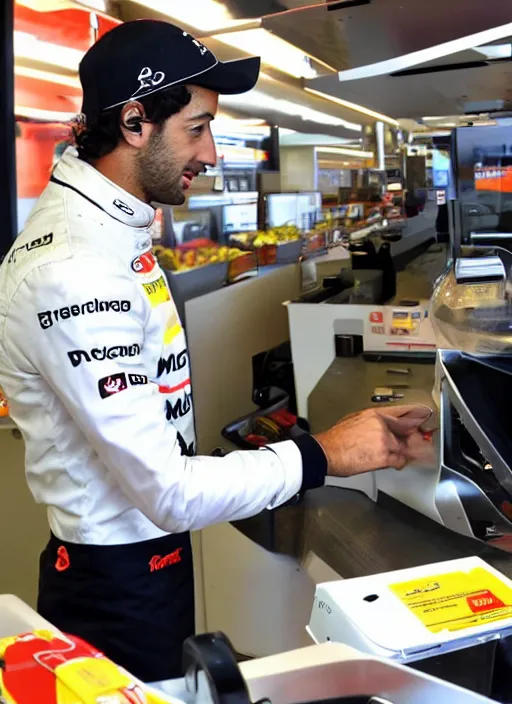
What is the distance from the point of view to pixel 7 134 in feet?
8.43

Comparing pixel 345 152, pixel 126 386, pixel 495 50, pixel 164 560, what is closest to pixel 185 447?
pixel 164 560

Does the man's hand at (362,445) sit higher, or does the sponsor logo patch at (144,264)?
the sponsor logo patch at (144,264)

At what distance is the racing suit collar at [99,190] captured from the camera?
3.55 feet

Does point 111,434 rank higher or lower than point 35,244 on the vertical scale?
lower

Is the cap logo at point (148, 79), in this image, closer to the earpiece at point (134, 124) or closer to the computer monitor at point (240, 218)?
the earpiece at point (134, 124)

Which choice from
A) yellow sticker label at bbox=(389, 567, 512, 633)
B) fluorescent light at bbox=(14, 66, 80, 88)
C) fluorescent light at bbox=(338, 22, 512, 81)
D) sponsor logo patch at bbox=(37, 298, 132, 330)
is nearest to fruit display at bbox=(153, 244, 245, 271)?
fluorescent light at bbox=(14, 66, 80, 88)

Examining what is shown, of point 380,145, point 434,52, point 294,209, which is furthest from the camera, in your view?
point 380,145

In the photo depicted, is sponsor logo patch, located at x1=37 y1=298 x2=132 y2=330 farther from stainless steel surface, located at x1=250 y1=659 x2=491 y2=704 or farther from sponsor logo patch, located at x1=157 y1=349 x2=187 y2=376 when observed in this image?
stainless steel surface, located at x1=250 y1=659 x2=491 y2=704

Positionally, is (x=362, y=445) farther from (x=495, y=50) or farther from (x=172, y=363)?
(x=495, y=50)

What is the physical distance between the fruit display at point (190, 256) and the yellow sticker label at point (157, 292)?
1517 mm

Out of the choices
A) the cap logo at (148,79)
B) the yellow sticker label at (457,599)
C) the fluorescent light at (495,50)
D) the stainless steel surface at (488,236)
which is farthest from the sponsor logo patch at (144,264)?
the stainless steel surface at (488,236)

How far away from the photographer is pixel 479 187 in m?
1.75

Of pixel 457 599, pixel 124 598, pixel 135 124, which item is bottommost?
pixel 124 598

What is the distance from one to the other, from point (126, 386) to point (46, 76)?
6.85 feet
